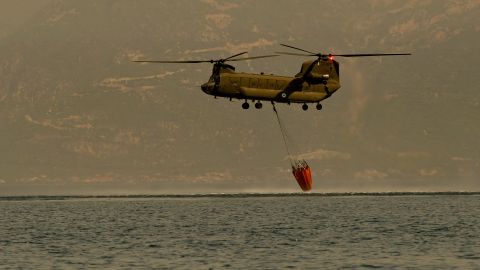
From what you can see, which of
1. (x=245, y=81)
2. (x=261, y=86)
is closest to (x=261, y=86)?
(x=261, y=86)

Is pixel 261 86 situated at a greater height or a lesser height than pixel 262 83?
lesser

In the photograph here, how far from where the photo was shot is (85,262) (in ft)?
406

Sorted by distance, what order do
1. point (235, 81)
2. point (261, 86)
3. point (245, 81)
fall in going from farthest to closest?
1. point (261, 86)
2. point (245, 81)
3. point (235, 81)

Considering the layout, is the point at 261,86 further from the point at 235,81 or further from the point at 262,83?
the point at 235,81

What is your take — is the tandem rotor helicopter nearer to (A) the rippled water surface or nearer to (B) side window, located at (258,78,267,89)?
(B) side window, located at (258,78,267,89)

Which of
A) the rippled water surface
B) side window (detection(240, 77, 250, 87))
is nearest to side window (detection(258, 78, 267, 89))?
side window (detection(240, 77, 250, 87))

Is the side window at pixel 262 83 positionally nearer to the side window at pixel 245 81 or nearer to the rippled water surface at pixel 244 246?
the side window at pixel 245 81

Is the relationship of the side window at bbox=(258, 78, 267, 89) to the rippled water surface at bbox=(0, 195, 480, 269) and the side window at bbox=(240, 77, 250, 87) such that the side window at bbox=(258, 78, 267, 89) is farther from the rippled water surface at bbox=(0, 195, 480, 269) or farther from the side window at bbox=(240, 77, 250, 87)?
the rippled water surface at bbox=(0, 195, 480, 269)

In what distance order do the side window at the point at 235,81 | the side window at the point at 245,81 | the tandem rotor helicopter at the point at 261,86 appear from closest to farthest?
the side window at the point at 235,81 → the tandem rotor helicopter at the point at 261,86 → the side window at the point at 245,81

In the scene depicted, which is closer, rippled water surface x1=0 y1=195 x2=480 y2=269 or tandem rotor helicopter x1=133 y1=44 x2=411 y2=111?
rippled water surface x1=0 y1=195 x2=480 y2=269

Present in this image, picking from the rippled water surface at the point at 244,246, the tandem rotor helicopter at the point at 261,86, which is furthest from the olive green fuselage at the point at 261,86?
the rippled water surface at the point at 244,246

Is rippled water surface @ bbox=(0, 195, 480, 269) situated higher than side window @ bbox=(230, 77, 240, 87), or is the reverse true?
side window @ bbox=(230, 77, 240, 87)

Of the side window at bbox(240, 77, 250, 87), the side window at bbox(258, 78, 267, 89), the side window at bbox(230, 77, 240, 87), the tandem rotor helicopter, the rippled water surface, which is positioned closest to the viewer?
the rippled water surface

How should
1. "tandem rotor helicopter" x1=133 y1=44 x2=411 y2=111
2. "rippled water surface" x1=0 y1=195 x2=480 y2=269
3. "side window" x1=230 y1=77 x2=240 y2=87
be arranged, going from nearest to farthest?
"rippled water surface" x1=0 y1=195 x2=480 y2=269
"side window" x1=230 y1=77 x2=240 y2=87
"tandem rotor helicopter" x1=133 y1=44 x2=411 y2=111
